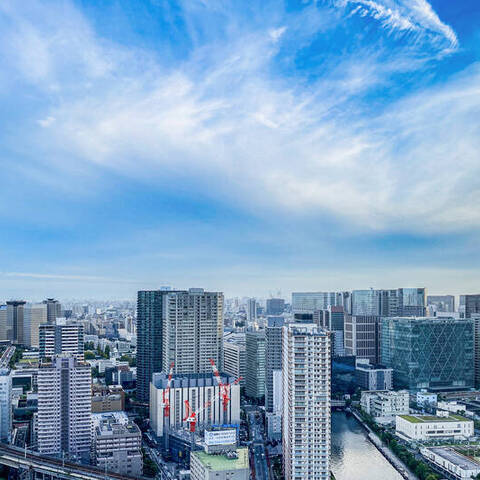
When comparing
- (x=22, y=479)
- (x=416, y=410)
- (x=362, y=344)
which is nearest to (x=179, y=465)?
(x=22, y=479)

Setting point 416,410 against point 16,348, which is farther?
point 16,348

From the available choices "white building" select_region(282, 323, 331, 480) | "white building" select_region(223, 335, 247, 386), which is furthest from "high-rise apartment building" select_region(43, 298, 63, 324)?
"white building" select_region(282, 323, 331, 480)

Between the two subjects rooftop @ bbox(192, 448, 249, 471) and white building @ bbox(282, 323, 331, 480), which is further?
white building @ bbox(282, 323, 331, 480)

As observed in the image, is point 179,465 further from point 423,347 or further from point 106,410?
point 423,347

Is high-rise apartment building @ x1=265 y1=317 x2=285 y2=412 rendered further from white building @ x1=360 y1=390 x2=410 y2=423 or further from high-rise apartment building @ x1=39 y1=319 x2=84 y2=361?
high-rise apartment building @ x1=39 y1=319 x2=84 y2=361

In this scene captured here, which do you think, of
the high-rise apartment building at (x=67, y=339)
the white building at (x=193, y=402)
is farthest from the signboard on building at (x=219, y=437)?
the high-rise apartment building at (x=67, y=339)
